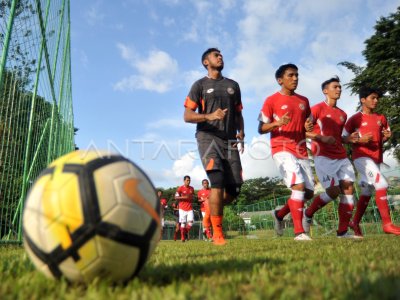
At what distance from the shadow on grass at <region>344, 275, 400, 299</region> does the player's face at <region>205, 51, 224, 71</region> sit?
14.5ft

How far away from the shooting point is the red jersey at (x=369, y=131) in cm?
686

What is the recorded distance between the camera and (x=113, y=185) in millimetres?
1822

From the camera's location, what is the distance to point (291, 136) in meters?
5.98

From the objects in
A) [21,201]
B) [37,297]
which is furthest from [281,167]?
[37,297]

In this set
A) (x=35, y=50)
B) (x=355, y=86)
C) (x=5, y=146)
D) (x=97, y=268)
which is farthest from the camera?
(x=355, y=86)

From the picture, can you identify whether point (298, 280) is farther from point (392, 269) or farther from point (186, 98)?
point (186, 98)

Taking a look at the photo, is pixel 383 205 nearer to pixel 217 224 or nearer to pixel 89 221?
pixel 217 224

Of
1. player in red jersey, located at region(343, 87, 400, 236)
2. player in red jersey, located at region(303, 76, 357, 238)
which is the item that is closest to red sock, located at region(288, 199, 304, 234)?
player in red jersey, located at region(303, 76, 357, 238)

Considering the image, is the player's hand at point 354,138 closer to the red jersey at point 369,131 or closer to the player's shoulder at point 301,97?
the red jersey at point 369,131

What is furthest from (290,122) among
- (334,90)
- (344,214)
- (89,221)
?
(89,221)

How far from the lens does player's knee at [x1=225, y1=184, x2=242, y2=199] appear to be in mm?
5355

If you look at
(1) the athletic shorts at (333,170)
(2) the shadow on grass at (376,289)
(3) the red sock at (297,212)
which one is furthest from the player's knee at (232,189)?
(2) the shadow on grass at (376,289)

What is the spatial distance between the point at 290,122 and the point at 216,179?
1.81 meters

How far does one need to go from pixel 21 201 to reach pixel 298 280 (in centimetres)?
544
